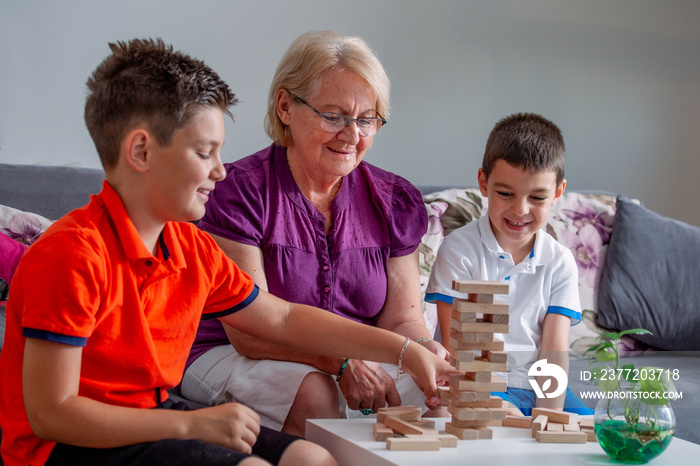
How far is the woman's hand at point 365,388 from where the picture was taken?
1633 mm

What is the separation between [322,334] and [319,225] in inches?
17.0

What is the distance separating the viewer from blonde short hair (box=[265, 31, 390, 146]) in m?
1.86

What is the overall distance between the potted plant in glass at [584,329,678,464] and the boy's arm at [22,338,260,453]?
1.98ft

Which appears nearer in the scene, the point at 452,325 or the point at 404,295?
the point at 452,325

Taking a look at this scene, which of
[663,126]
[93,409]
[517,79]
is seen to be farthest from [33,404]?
[663,126]

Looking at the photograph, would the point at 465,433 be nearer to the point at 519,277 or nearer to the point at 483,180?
the point at 519,277

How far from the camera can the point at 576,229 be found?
8.93 feet

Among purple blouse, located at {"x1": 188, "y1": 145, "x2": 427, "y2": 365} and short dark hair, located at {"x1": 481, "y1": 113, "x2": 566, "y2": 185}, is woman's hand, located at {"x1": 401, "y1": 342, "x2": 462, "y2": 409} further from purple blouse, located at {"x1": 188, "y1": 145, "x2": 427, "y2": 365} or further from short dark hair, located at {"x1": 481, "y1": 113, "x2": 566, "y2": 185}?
short dark hair, located at {"x1": 481, "y1": 113, "x2": 566, "y2": 185}

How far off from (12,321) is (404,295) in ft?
3.37

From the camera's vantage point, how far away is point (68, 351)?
1.11 m

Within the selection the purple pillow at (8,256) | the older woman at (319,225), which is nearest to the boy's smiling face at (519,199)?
the older woman at (319,225)

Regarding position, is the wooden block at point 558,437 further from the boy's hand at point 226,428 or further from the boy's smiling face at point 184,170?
the boy's smiling face at point 184,170

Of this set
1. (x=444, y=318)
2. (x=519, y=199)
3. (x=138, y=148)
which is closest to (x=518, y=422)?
(x=444, y=318)

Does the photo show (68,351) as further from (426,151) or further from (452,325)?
(426,151)
